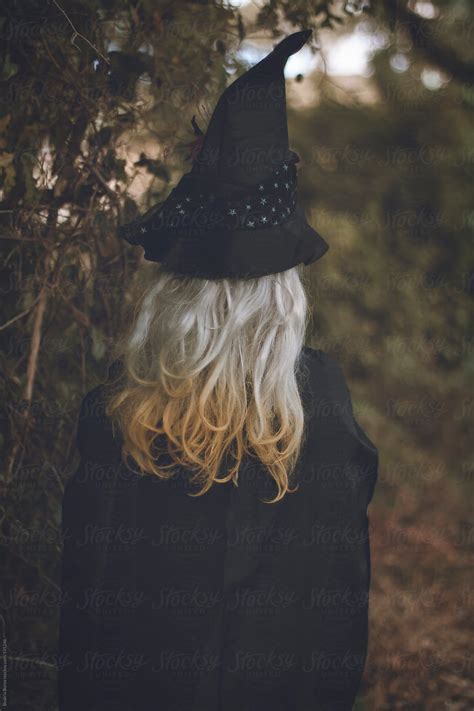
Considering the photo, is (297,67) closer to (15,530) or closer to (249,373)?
(249,373)

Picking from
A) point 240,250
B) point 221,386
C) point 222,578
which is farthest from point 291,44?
point 222,578

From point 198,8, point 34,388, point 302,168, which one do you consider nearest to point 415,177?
point 302,168

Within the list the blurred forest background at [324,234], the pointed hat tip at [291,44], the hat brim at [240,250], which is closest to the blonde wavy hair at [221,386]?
the hat brim at [240,250]

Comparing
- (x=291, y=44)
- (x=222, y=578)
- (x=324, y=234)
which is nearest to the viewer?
(x=291, y=44)

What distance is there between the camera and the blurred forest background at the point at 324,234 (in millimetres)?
2092

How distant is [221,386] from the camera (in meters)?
1.49

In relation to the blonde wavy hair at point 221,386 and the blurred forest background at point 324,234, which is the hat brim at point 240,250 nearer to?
the blonde wavy hair at point 221,386

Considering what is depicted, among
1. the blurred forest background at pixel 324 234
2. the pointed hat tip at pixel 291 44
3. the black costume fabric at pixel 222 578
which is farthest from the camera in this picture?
the blurred forest background at pixel 324 234

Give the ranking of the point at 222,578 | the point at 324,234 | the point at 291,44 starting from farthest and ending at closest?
the point at 324,234 → the point at 222,578 → the point at 291,44

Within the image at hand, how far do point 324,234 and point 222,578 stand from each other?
229 centimetres

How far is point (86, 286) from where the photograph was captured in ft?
7.29

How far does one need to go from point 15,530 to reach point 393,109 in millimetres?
2697

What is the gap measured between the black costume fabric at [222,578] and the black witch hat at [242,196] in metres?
0.34

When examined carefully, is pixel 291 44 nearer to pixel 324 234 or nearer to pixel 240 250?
pixel 240 250
